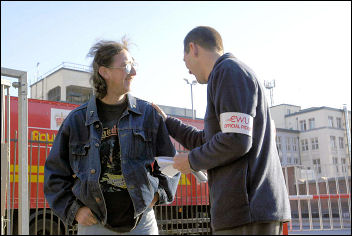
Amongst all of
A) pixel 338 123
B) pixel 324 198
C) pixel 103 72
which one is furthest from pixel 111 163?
pixel 338 123

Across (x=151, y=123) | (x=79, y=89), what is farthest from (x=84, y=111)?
(x=79, y=89)

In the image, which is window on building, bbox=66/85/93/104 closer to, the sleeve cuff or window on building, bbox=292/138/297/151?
window on building, bbox=292/138/297/151

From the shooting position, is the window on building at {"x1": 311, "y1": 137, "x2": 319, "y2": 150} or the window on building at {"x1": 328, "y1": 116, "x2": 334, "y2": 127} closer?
the window on building at {"x1": 328, "y1": 116, "x2": 334, "y2": 127}

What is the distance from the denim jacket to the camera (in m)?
2.41

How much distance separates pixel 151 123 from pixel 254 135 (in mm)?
835

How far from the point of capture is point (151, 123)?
2711 millimetres

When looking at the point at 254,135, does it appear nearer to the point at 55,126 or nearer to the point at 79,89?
the point at 55,126

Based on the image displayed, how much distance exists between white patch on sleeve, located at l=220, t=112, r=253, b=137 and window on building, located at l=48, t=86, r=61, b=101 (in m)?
39.0

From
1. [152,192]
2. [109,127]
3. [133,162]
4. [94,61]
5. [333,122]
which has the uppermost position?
[333,122]

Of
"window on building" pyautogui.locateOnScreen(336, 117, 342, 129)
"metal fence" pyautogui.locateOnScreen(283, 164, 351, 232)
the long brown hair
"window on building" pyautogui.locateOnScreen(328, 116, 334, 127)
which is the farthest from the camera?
"window on building" pyautogui.locateOnScreen(336, 117, 342, 129)

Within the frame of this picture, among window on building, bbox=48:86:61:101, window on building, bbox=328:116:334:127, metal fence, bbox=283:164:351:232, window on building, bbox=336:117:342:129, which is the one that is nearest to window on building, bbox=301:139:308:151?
window on building, bbox=328:116:334:127

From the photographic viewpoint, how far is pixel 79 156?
99.8 inches

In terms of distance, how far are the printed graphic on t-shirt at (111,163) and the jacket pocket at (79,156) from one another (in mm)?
101

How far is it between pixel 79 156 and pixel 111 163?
212mm
